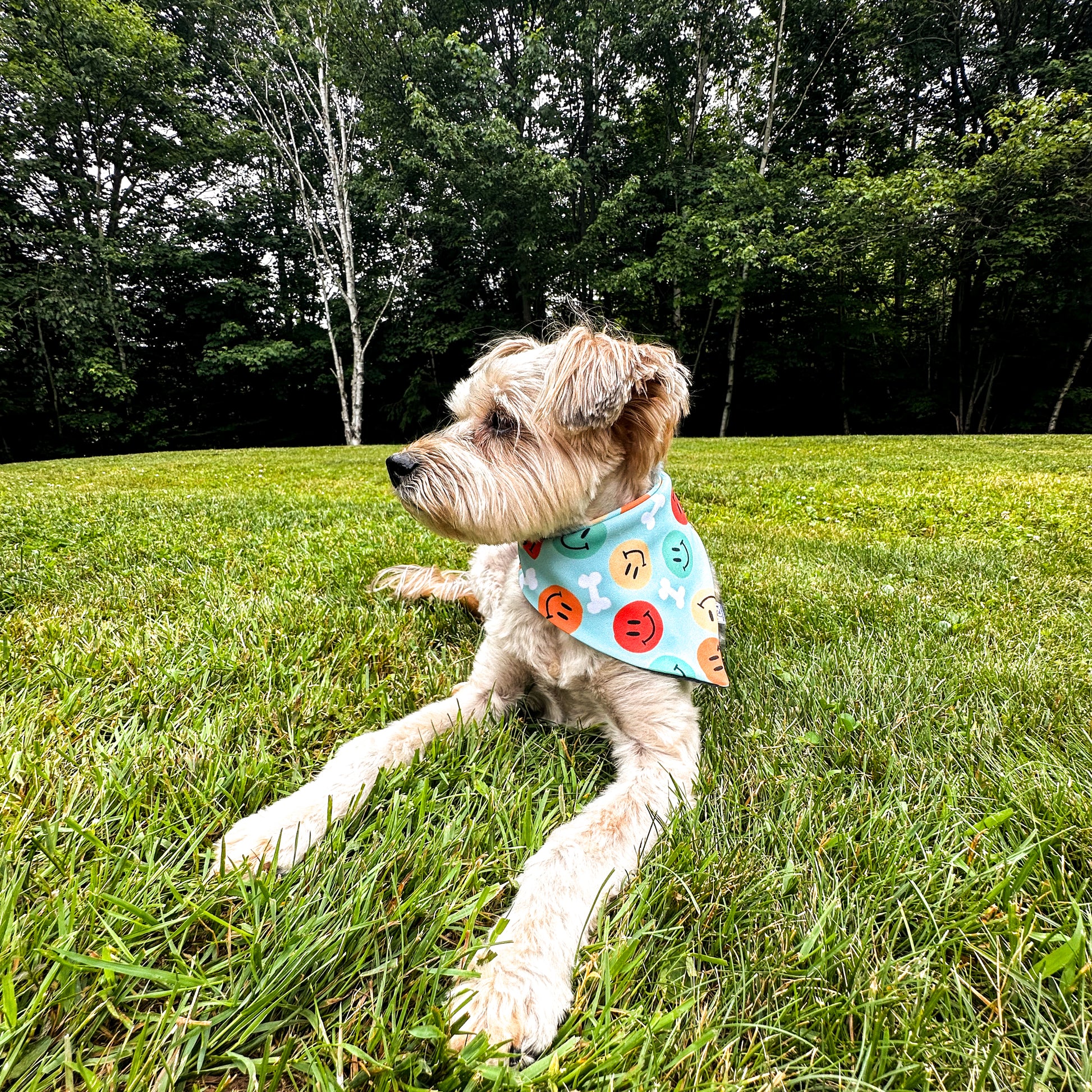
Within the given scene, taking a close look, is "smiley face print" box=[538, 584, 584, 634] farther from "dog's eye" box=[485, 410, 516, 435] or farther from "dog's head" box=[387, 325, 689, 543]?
"dog's eye" box=[485, 410, 516, 435]

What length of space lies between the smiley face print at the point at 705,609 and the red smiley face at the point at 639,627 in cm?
22

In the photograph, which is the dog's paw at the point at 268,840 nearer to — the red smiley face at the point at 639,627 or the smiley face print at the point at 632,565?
the red smiley face at the point at 639,627

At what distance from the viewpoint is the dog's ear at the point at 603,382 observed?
226 centimetres

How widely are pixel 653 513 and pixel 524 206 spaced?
24.7m

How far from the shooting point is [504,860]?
158 cm

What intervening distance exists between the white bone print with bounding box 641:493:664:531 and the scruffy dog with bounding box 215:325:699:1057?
13 centimetres

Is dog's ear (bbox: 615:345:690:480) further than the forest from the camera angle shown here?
No

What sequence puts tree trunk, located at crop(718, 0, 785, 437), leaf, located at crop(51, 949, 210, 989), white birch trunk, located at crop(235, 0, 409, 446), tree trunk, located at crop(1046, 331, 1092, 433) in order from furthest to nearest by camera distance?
tree trunk, located at crop(1046, 331, 1092, 433) → tree trunk, located at crop(718, 0, 785, 437) → white birch trunk, located at crop(235, 0, 409, 446) → leaf, located at crop(51, 949, 210, 989)

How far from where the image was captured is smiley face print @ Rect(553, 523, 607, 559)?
7.81 ft

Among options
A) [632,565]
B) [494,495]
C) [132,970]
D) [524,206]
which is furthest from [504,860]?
[524,206]

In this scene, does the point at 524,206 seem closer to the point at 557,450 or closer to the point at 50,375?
the point at 50,375

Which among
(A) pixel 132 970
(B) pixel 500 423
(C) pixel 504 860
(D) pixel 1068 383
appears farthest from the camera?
(D) pixel 1068 383

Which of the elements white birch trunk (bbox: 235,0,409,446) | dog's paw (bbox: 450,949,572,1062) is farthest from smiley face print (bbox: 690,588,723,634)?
white birch trunk (bbox: 235,0,409,446)

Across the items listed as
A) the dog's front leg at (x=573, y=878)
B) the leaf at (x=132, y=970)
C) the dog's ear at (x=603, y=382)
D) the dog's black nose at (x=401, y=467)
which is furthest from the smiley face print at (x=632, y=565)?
the leaf at (x=132, y=970)
